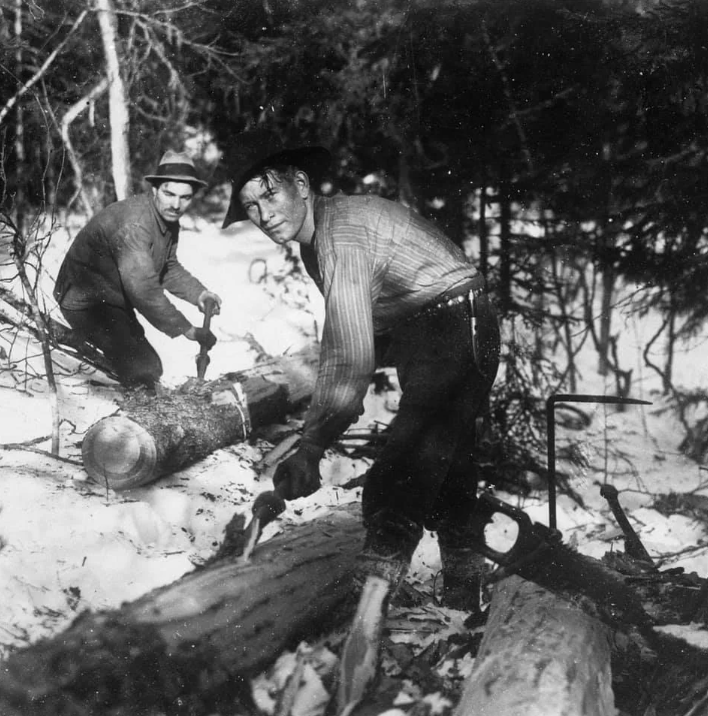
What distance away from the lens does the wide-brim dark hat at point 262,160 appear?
227cm

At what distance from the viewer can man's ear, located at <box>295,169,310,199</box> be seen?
227cm

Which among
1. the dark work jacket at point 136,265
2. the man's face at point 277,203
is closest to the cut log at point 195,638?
the dark work jacket at point 136,265

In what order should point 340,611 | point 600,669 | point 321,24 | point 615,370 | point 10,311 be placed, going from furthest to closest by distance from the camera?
1. point 615,370
2. point 321,24
3. point 10,311
4. point 340,611
5. point 600,669

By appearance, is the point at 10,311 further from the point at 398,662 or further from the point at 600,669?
the point at 600,669

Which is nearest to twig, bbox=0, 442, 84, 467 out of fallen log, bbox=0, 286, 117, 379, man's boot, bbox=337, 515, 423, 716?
fallen log, bbox=0, 286, 117, 379

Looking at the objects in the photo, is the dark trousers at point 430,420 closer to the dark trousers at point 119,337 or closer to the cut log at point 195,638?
the cut log at point 195,638

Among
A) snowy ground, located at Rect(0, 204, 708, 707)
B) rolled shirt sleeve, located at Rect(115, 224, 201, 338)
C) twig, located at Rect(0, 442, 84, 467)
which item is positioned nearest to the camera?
snowy ground, located at Rect(0, 204, 708, 707)

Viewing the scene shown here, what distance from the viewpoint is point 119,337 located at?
8.04ft

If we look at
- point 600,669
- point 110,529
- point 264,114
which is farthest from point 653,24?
point 110,529

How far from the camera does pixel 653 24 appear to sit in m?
2.60

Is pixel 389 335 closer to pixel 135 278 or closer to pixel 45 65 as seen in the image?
→ pixel 135 278

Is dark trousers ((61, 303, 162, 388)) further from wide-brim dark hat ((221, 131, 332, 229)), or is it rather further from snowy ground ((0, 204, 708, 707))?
wide-brim dark hat ((221, 131, 332, 229))

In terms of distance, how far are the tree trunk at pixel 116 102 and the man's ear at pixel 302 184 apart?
0.69 metres

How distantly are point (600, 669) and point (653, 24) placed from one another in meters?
2.35
